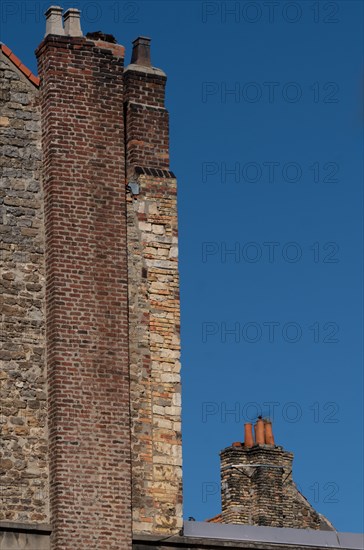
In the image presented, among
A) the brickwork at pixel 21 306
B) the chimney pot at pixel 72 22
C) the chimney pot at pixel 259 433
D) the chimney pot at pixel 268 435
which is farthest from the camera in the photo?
→ the chimney pot at pixel 268 435

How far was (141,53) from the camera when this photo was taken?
81.8 ft

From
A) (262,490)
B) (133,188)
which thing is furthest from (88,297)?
(262,490)

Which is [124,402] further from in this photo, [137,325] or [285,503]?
[285,503]

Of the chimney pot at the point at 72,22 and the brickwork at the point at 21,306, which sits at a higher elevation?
the chimney pot at the point at 72,22

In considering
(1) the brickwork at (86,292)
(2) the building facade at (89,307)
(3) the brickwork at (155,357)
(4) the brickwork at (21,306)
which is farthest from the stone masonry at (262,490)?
(4) the brickwork at (21,306)

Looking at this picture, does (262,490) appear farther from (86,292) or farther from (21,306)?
(21,306)

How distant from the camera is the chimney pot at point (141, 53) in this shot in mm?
24859

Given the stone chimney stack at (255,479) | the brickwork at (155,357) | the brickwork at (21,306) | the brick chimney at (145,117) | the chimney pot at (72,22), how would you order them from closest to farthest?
the brickwork at (21,306) → the brickwork at (155,357) → the chimney pot at (72,22) → the brick chimney at (145,117) → the stone chimney stack at (255,479)

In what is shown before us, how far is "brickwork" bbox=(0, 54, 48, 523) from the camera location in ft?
72.6

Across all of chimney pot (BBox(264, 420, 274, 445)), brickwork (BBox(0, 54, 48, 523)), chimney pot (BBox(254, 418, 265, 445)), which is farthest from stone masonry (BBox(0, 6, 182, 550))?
chimney pot (BBox(264, 420, 274, 445))

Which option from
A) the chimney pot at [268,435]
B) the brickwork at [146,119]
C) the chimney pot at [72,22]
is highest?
the chimney pot at [72,22]

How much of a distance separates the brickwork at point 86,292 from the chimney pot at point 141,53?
1.63ft

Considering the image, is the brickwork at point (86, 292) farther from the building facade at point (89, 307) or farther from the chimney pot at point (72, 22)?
the chimney pot at point (72, 22)

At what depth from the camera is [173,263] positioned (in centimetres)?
2397
